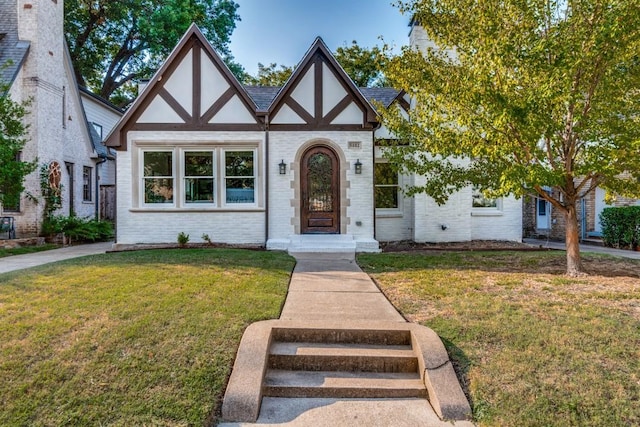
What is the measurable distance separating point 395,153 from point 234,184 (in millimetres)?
4992

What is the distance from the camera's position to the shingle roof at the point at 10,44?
1199 cm

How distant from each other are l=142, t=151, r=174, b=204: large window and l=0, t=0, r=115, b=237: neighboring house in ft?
13.3

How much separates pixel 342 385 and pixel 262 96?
1082 centimetres

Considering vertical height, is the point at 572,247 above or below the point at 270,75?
below

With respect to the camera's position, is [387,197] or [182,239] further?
[387,197]

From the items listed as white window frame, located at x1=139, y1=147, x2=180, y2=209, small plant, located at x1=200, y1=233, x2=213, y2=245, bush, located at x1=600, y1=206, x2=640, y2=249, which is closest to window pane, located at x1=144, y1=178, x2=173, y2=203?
white window frame, located at x1=139, y1=147, x2=180, y2=209

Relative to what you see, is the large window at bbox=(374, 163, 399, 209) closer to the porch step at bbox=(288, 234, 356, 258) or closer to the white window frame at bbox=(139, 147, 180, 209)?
the porch step at bbox=(288, 234, 356, 258)

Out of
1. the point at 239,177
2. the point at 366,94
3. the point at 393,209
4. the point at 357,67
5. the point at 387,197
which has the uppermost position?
the point at 357,67

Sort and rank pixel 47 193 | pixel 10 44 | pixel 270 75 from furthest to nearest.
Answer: pixel 270 75
pixel 47 193
pixel 10 44

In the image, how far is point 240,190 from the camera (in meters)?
11.0

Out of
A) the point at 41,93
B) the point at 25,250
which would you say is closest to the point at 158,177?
the point at 25,250

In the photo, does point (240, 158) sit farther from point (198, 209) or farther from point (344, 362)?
point (344, 362)

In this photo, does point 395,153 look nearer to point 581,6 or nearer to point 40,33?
point 581,6

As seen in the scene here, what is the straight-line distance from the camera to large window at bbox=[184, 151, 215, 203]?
11.0 meters
